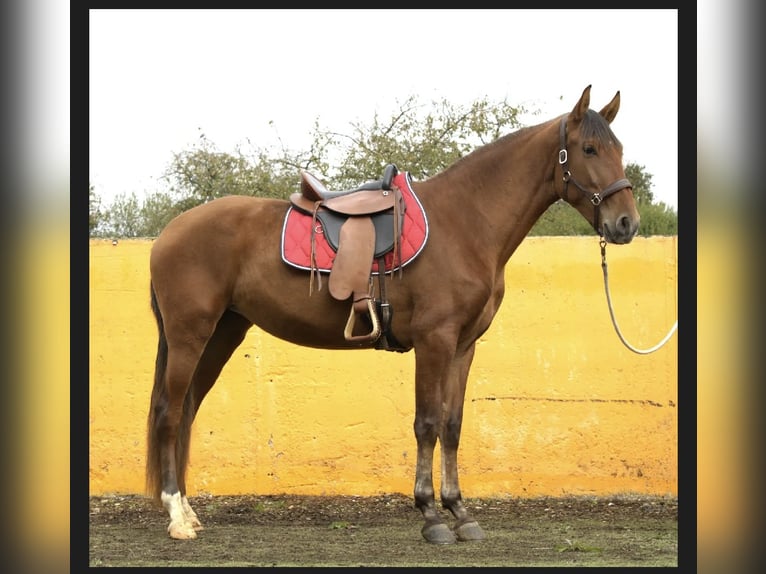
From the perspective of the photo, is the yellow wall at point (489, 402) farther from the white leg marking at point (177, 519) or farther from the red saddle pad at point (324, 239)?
the red saddle pad at point (324, 239)

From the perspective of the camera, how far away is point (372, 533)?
5746 millimetres

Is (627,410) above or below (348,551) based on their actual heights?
above

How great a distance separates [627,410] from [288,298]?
2843 mm

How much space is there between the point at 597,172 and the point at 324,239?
60.2 inches

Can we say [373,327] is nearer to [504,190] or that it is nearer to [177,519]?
[504,190]

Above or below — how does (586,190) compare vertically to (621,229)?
above

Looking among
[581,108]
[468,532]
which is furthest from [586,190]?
[468,532]

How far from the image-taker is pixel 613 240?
511 centimetres

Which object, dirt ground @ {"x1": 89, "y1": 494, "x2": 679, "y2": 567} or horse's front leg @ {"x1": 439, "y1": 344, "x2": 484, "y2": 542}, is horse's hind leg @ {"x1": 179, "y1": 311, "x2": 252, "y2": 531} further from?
horse's front leg @ {"x1": 439, "y1": 344, "x2": 484, "y2": 542}

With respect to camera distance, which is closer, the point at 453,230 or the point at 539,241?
the point at 453,230

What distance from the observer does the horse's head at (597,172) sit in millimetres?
5066
